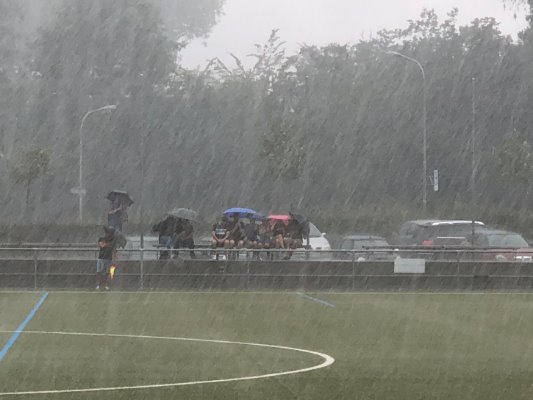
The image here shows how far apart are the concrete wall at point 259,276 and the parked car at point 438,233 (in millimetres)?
8150

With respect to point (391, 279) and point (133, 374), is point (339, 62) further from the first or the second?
point (133, 374)

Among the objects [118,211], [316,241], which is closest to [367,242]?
[316,241]

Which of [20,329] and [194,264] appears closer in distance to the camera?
[20,329]

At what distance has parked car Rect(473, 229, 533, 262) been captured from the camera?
121ft

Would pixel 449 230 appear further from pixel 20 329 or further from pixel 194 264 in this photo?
pixel 20 329

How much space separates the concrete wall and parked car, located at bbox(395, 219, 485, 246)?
815cm

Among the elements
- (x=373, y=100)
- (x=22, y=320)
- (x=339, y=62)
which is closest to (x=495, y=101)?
(x=373, y=100)

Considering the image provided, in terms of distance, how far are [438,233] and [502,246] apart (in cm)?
386

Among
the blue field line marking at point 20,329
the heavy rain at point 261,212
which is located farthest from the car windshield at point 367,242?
the blue field line marking at point 20,329

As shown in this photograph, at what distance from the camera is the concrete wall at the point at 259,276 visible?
113 ft

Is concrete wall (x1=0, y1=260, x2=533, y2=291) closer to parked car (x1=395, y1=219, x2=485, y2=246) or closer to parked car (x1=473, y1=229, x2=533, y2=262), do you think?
parked car (x1=473, y1=229, x2=533, y2=262)

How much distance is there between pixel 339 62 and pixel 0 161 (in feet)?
75.1

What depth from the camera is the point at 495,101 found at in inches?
2894

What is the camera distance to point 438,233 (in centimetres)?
4434
